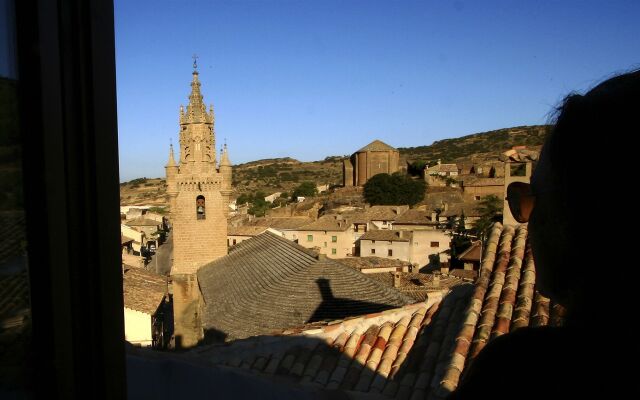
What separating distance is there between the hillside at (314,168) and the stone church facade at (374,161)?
855cm

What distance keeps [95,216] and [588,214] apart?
92 centimetres

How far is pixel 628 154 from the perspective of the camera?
789 millimetres

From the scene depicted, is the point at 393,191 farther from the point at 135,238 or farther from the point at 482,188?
the point at 135,238

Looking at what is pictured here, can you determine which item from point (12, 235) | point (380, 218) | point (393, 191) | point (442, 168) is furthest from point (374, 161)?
point (12, 235)

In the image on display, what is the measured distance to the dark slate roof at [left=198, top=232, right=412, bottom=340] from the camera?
10.7 metres

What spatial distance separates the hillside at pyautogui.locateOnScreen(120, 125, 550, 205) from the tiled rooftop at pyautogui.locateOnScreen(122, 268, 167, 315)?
160ft

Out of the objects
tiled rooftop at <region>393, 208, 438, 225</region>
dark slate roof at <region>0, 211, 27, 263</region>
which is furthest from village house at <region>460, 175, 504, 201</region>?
dark slate roof at <region>0, 211, 27, 263</region>

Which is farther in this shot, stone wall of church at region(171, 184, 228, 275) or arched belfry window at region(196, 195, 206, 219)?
arched belfry window at region(196, 195, 206, 219)

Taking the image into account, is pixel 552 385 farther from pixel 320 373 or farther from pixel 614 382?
pixel 320 373

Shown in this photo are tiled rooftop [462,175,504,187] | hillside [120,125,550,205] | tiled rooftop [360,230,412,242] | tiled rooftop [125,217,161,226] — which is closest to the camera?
tiled rooftop [360,230,412,242]

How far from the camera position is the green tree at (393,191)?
155ft

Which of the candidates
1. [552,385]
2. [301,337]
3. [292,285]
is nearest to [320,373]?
[301,337]

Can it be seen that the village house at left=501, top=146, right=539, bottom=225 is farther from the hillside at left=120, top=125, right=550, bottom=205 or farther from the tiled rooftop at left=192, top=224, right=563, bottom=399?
the hillside at left=120, top=125, right=550, bottom=205

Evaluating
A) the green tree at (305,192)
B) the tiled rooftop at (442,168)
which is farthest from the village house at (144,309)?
the tiled rooftop at (442,168)
